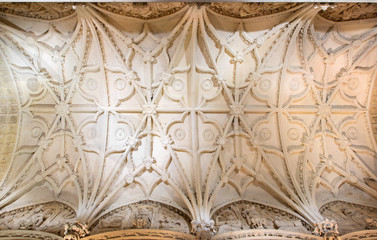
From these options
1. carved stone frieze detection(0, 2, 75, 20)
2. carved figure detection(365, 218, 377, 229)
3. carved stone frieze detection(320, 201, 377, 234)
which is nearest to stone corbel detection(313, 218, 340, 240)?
carved stone frieze detection(320, 201, 377, 234)

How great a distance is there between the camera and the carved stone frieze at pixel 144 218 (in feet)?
28.2

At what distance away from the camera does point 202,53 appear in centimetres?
996

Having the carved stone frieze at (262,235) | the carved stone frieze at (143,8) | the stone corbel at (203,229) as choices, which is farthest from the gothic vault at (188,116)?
the stone corbel at (203,229)

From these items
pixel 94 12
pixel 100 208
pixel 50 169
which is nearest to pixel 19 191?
pixel 50 169

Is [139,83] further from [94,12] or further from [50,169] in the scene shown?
[50,169]

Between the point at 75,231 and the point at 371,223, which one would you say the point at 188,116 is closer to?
the point at 75,231

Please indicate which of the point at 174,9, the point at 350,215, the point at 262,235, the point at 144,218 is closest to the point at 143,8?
the point at 174,9

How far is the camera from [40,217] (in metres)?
8.78

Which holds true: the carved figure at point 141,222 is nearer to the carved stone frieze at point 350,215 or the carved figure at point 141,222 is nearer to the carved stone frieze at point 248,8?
the carved stone frieze at point 350,215

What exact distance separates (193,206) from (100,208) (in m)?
3.60


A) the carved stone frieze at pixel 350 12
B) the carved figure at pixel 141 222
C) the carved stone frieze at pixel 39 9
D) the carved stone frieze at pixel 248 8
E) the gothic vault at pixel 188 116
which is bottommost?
the carved figure at pixel 141 222

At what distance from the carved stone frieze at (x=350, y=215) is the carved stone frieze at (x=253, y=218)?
1.30 metres

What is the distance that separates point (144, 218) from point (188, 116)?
4.51m

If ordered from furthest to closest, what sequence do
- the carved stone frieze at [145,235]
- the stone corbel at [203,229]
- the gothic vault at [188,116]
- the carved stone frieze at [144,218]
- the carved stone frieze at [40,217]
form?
the gothic vault at [188,116] → the carved stone frieze at [144,218] → the carved stone frieze at [40,217] → the carved stone frieze at [145,235] → the stone corbel at [203,229]
